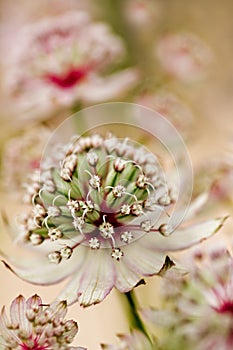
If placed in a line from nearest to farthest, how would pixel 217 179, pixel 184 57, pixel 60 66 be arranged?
Result: pixel 217 179
pixel 60 66
pixel 184 57

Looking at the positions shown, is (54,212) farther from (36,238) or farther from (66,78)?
(66,78)

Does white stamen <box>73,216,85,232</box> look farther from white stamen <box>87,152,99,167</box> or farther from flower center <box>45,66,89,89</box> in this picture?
flower center <box>45,66,89,89</box>

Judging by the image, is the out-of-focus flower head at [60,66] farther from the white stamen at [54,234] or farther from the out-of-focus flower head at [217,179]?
the white stamen at [54,234]

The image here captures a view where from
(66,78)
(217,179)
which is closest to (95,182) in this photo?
(217,179)

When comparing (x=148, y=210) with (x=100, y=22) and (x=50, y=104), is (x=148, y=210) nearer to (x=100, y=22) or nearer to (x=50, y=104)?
(x=50, y=104)

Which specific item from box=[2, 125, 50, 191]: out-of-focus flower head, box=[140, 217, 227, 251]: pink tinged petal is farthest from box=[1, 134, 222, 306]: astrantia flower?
box=[2, 125, 50, 191]: out-of-focus flower head

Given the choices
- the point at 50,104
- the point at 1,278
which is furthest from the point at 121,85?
the point at 1,278

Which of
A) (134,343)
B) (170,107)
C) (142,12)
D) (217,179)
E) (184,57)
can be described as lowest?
(134,343)
